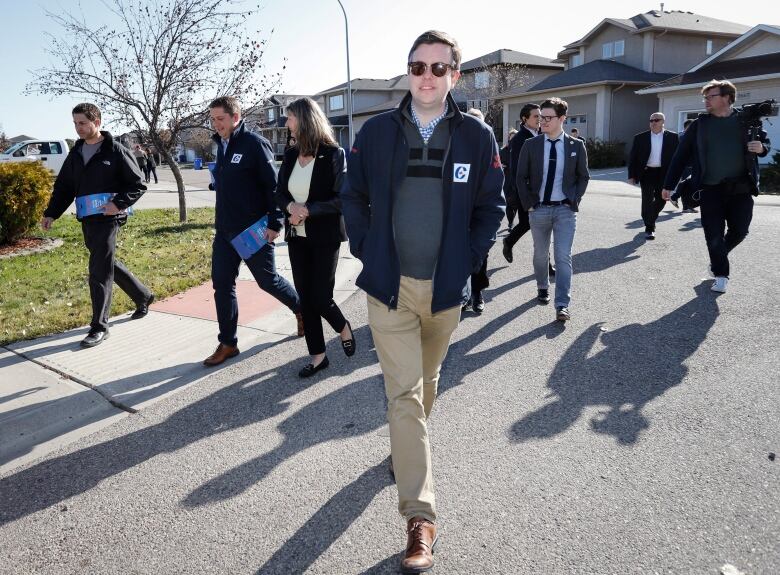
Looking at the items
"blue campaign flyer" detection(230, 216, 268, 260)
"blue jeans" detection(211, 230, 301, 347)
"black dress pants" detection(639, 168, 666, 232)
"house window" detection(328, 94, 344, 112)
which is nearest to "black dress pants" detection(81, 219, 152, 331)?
"blue jeans" detection(211, 230, 301, 347)

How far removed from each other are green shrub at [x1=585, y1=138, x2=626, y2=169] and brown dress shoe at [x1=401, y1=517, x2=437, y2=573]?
29.4 meters

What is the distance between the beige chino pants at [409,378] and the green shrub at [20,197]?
9310 millimetres

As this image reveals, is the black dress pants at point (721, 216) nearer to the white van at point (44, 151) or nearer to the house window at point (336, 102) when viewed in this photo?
the white van at point (44, 151)

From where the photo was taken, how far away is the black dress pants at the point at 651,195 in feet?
31.8

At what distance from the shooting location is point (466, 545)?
8.64 feet

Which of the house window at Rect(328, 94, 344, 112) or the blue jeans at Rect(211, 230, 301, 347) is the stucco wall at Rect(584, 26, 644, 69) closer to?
the house window at Rect(328, 94, 344, 112)

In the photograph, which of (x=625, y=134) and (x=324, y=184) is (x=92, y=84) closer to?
(x=324, y=184)

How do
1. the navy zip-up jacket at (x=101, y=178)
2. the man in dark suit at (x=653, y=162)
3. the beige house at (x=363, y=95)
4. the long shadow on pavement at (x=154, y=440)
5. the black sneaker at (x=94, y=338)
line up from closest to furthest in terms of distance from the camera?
the long shadow on pavement at (x=154, y=440) → the black sneaker at (x=94, y=338) → the navy zip-up jacket at (x=101, y=178) → the man in dark suit at (x=653, y=162) → the beige house at (x=363, y=95)

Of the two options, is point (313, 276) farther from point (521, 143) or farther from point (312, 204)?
point (521, 143)

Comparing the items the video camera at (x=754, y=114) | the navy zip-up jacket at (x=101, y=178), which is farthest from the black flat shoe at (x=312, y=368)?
the video camera at (x=754, y=114)

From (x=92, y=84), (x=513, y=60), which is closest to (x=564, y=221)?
(x=92, y=84)

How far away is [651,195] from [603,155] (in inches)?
848

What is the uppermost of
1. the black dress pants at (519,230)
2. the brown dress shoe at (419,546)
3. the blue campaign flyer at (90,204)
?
the blue campaign flyer at (90,204)

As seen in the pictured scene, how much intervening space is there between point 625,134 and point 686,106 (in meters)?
5.07
